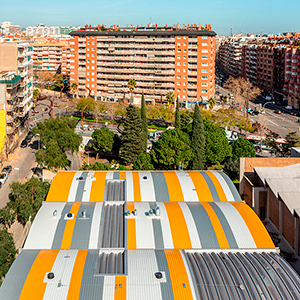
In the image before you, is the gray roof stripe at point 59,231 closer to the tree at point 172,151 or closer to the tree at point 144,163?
the tree at point 144,163

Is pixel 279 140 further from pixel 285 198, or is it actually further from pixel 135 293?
pixel 135 293

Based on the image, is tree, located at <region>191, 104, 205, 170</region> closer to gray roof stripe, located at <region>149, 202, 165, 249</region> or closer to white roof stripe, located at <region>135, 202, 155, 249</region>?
white roof stripe, located at <region>135, 202, 155, 249</region>

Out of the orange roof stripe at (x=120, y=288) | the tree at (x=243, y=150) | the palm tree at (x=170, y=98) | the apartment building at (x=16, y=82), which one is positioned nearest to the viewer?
the orange roof stripe at (x=120, y=288)

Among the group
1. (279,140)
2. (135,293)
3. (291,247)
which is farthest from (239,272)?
(279,140)

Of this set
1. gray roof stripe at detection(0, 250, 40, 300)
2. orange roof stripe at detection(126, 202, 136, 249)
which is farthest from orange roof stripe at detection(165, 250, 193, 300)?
gray roof stripe at detection(0, 250, 40, 300)

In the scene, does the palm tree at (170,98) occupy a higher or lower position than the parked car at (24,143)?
higher

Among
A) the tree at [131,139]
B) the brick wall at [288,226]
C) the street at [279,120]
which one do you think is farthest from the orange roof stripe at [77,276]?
the street at [279,120]
